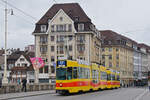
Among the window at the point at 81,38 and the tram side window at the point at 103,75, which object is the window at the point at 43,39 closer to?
the window at the point at 81,38

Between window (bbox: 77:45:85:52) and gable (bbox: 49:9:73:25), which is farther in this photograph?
window (bbox: 77:45:85:52)

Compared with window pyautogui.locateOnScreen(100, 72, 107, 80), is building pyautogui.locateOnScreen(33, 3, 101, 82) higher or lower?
higher

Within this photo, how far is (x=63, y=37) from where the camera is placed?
263 feet

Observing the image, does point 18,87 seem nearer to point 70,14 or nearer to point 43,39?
point 43,39

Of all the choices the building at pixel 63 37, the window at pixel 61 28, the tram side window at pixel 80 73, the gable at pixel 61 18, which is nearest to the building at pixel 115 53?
the building at pixel 63 37

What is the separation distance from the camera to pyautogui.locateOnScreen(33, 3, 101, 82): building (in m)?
79.6

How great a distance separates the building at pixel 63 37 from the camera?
261 ft

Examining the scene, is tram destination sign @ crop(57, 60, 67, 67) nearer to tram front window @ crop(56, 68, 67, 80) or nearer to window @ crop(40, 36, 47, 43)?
tram front window @ crop(56, 68, 67, 80)

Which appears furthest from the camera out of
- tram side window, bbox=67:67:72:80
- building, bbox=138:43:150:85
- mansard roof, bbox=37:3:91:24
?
building, bbox=138:43:150:85

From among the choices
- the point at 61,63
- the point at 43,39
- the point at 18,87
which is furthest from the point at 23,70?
the point at 61,63

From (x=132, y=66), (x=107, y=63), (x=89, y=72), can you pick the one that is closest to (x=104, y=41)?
(x=107, y=63)

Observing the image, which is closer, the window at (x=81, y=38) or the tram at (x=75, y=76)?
the tram at (x=75, y=76)

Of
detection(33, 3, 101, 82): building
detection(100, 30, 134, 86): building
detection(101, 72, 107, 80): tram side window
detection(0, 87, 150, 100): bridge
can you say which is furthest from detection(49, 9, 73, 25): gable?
detection(0, 87, 150, 100): bridge

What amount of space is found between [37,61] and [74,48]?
101 ft
